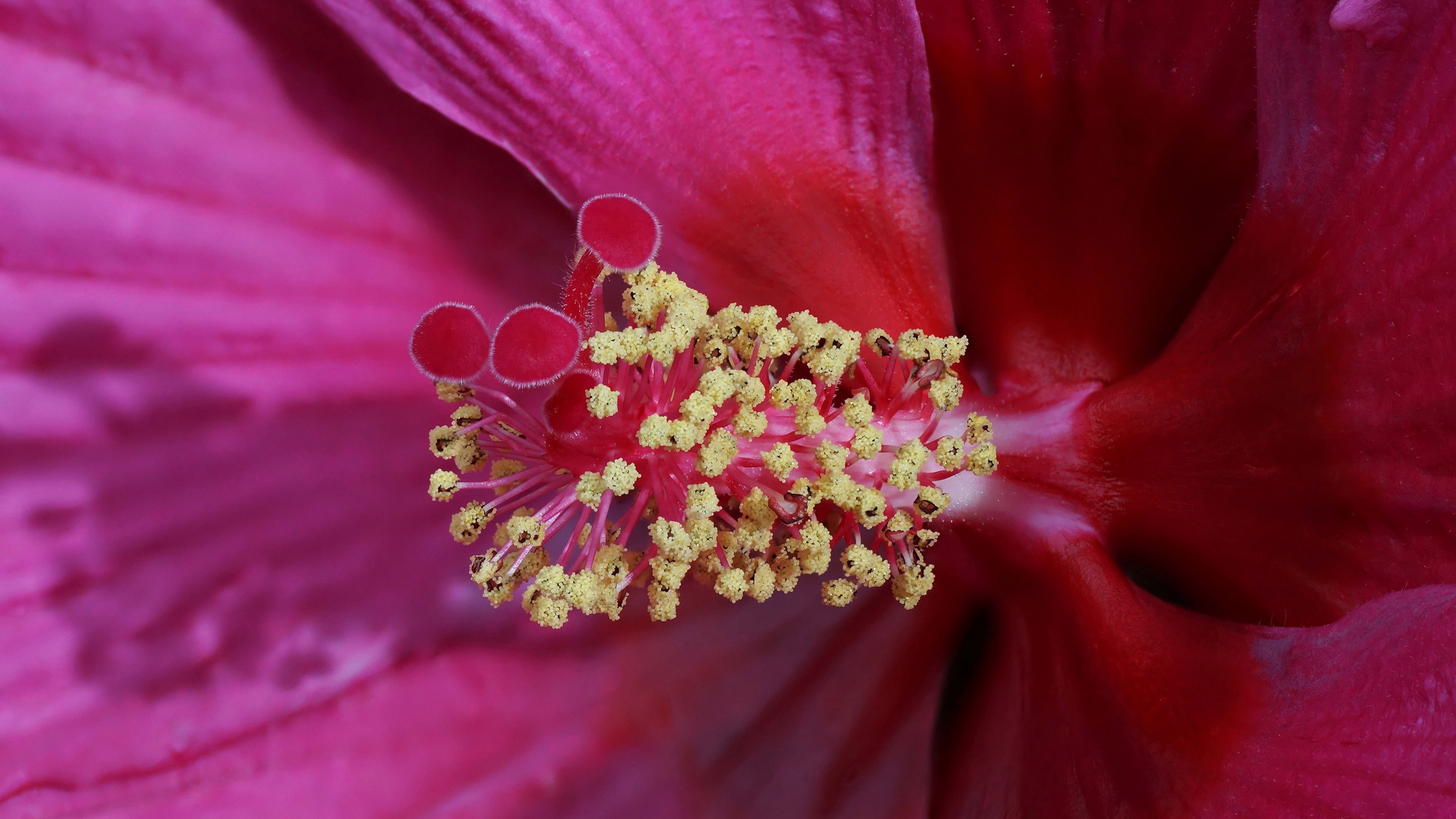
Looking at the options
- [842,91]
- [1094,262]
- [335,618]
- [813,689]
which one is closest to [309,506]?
[335,618]

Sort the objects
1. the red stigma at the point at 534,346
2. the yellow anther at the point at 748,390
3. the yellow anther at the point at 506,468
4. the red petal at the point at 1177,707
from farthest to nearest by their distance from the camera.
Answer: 1. the yellow anther at the point at 506,468
2. the yellow anther at the point at 748,390
3. the red stigma at the point at 534,346
4. the red petal at the point at 1177,707

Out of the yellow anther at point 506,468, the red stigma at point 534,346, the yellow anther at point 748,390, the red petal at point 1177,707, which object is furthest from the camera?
the yellow anther at point 506,468

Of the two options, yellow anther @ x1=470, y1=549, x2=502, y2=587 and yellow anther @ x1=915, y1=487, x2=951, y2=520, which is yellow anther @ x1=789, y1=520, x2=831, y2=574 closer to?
yellow anther @ x1=915, y1=487, x2=951, y2=520

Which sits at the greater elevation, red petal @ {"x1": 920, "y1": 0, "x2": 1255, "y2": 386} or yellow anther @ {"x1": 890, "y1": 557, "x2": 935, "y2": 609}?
red petal @ {"x1": 920, "y1": 0, "x2": 1255, "y2": 386}

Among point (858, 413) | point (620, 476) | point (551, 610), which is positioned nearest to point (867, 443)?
point (858, 413)

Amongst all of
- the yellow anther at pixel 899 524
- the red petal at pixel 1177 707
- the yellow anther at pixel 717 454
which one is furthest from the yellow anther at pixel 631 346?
the red petal at pixel 1177 707

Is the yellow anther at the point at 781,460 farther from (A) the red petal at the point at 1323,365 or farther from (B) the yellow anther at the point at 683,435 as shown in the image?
(A) the red petal at the point at 1323,365

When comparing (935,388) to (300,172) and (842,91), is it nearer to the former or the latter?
(842,91)

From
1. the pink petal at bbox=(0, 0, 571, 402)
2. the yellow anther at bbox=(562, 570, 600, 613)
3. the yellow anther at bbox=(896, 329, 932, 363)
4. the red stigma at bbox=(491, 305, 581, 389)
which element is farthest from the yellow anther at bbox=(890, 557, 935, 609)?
the pink petal at bbox=(0, 0, 571, 402)
